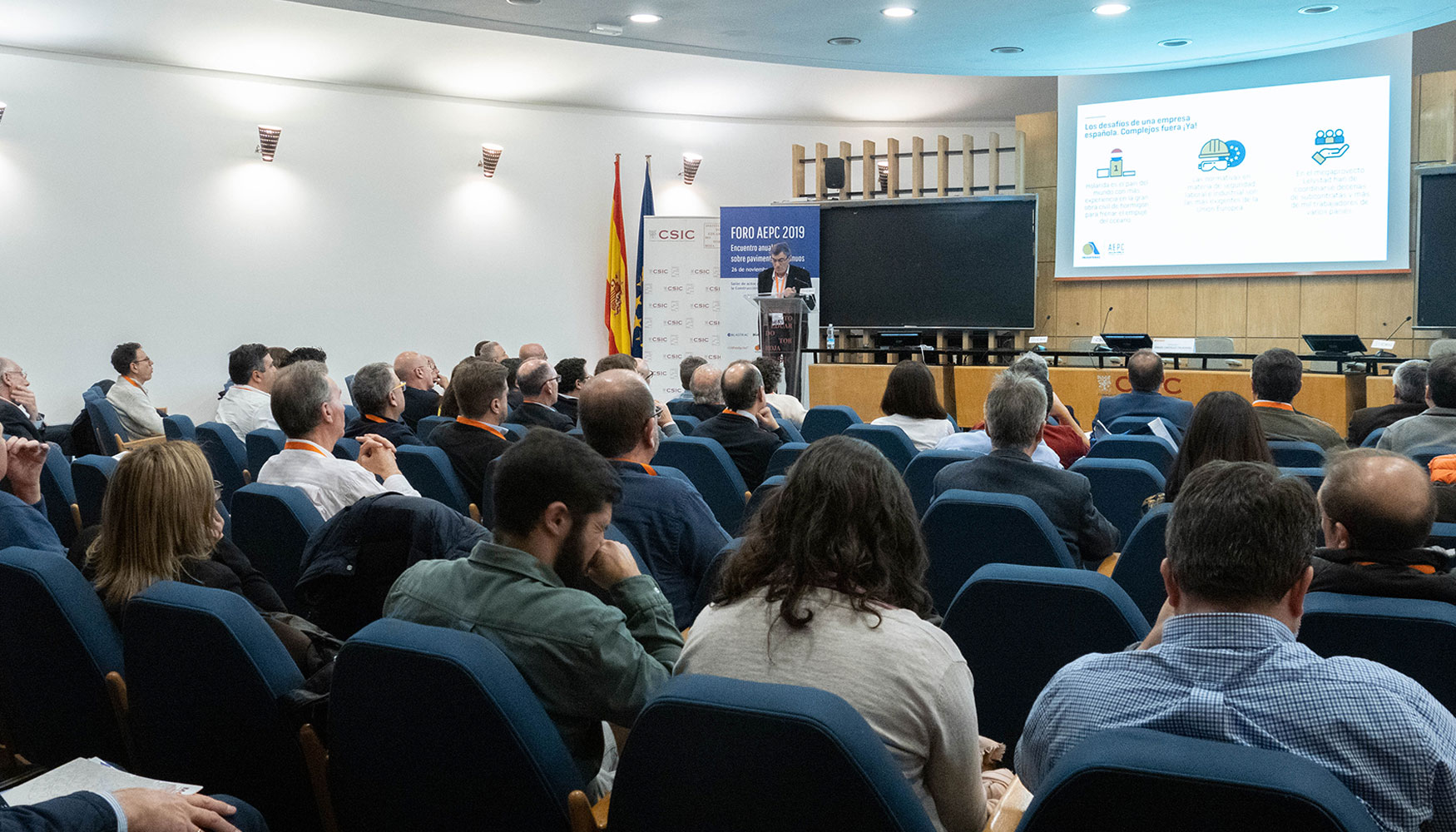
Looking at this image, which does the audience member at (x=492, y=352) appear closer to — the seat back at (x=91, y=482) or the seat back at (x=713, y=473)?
the seat back at (x=91, y=482)

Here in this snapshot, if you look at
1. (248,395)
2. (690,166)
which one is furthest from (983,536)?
(690,166)

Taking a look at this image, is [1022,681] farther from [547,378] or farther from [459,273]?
[459,273]

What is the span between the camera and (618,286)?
11.8 metres

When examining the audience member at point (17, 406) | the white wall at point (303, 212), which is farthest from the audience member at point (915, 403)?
the white wall at point (303, 212)

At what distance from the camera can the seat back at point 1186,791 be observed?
997 millimetres

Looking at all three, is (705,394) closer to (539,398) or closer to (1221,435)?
(539,398)

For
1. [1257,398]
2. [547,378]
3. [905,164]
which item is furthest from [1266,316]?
[547,378]

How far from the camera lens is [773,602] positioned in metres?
1.69

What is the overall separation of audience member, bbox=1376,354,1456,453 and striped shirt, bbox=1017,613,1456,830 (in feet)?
10.1

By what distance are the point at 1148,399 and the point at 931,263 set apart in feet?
18.5

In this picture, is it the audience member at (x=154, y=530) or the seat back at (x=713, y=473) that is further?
the seat back at (x=713, y=473)

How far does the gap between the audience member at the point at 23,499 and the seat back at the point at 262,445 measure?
1535mm

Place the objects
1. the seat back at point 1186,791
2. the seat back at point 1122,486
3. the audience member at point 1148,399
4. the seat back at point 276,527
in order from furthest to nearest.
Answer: the audience member at point 1148,399 → the seat back at point 1122,486 → the seat back at point 276,527 → the seat back at point 1186,791

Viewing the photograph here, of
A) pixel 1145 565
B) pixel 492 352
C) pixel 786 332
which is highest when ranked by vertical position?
pixel 786 332
